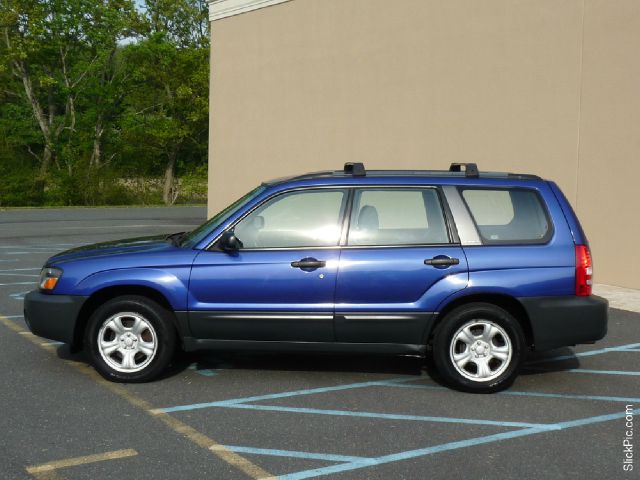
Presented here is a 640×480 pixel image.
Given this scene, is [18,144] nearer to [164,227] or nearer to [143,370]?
[164,227]

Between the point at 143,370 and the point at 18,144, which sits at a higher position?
the point at 18,144

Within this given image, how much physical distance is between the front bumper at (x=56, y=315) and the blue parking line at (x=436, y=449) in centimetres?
272

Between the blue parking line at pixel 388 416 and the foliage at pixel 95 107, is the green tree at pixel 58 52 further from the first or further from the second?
the blue parking line at pixel 388 416

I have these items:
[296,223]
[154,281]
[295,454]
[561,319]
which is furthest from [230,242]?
[561,319]

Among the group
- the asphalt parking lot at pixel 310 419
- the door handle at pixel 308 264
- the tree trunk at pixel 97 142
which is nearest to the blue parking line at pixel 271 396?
the asphalt parking lot at pixel 310 419

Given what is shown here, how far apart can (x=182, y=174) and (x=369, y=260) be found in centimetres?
4284

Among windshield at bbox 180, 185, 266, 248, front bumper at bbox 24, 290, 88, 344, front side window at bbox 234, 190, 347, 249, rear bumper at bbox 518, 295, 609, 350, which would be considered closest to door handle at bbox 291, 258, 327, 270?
front side window at bbox 234, 190, 347, 249

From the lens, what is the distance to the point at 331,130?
17.7m

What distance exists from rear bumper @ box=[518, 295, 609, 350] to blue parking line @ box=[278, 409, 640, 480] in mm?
735

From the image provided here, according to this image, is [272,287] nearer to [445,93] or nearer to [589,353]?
[589,353]

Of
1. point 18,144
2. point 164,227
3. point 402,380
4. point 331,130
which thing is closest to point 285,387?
point 402,380

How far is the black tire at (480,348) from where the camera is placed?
21.3 feet

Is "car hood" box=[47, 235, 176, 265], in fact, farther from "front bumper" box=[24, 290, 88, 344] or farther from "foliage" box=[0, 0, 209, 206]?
"foliage" box=[0, 0, 209, 206]

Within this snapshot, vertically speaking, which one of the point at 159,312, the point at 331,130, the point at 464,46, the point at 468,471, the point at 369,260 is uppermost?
the point at 464,46
